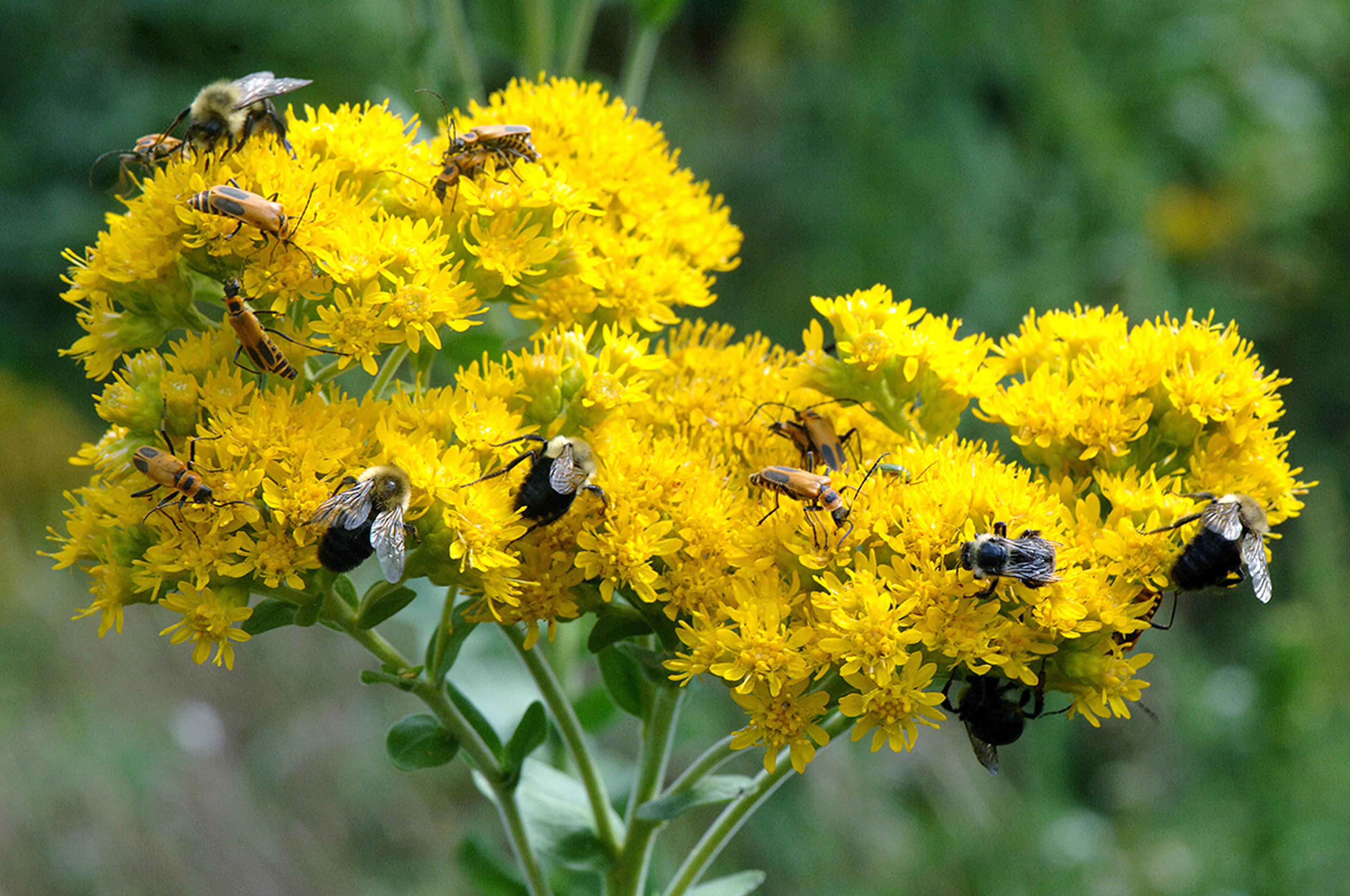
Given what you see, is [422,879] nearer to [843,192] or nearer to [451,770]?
[451,770]

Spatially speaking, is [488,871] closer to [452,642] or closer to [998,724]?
[452,642]

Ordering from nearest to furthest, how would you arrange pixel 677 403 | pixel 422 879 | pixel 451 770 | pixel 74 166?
pixel 677 403 → pixel 422 879 → pixel 451 770 → pixel 74 166

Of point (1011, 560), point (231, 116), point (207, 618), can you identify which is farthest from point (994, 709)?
point (231, 116)

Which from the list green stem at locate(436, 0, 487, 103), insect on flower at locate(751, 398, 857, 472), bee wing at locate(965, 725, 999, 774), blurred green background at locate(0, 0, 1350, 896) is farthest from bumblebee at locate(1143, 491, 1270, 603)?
green stem at locate(436, 0, 487, 103)

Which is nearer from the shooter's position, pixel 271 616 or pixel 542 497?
pixel 542 497

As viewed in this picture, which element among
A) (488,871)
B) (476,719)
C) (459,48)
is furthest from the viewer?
(459,48)

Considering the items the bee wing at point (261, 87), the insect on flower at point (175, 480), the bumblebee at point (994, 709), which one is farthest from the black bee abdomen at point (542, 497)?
the bee wing at point (261, 87)

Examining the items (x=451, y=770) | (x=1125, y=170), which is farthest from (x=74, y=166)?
(x=1125, y=170)

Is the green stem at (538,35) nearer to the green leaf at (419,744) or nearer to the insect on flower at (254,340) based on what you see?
the insect on flower at (254,340)
